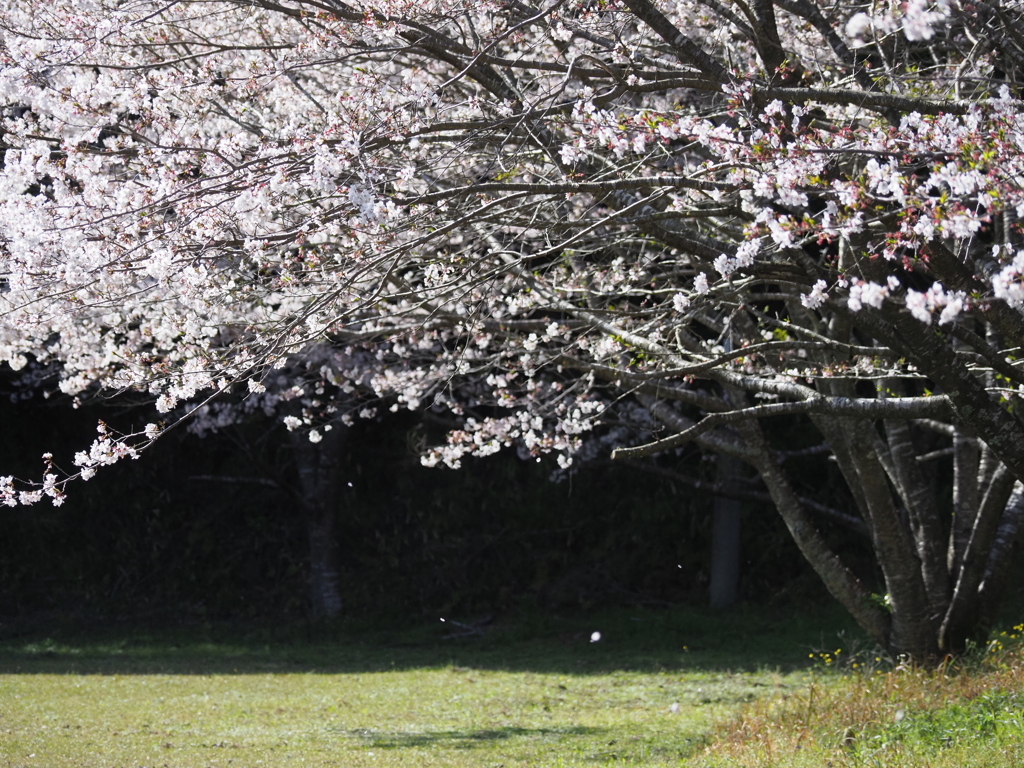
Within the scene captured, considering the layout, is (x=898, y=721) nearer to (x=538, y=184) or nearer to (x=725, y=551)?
(x=538, y=184)

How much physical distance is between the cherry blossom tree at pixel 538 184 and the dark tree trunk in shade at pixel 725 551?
4.80m

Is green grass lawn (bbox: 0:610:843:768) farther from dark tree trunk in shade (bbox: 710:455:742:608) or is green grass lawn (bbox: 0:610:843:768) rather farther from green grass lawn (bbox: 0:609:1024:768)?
dark tree trunk in shade (bbox: 710:455:742:608)

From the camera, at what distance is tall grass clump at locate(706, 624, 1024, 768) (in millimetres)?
5000

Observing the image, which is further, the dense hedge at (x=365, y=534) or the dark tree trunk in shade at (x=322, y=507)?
the dark tree trunk in shade at (x=322, y=507)

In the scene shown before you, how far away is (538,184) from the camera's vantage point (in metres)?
4.04

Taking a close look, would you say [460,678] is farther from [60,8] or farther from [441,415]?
[60,8]

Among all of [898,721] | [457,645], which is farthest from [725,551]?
[898,721]

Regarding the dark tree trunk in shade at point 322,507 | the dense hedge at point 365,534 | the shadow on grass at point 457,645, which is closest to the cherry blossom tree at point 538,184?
A: the shadow on grass at point 457,645

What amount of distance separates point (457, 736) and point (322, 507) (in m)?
6.15

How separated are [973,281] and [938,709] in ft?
8.99

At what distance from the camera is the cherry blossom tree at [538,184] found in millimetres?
3699

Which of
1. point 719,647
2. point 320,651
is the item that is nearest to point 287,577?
point 320,651

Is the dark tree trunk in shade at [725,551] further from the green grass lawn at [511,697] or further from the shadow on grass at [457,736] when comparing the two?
the shadow on grass at [457,736]

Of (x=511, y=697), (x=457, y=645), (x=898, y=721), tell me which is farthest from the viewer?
(x=457, y=645)
